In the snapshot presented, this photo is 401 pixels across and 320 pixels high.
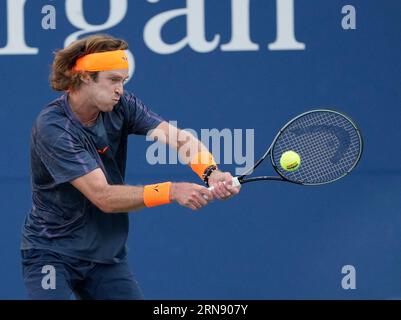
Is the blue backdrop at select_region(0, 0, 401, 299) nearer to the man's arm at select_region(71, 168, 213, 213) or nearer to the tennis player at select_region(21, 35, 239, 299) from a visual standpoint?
the tennis player at select_region(21, 35, 239, 299)

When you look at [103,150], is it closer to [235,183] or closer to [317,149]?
[235,183]

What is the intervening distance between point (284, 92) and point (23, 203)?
139 cm

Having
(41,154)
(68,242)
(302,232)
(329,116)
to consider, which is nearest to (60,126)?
(41,154)

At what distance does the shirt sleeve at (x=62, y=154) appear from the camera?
183 inches

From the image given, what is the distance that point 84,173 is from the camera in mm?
4633

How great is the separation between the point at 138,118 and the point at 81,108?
0.84ft

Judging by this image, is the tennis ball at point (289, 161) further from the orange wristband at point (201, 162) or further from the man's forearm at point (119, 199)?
the man's forearm at point (119, 199)

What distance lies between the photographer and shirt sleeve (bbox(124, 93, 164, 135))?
16.3 ft

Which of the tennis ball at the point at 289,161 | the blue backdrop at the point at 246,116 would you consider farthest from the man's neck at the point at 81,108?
the blue backdrop at the point at 246,116

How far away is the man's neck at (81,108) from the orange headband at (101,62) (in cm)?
11

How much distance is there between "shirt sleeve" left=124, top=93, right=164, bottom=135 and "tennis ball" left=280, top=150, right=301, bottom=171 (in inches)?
21.1

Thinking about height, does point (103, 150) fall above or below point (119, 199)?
above

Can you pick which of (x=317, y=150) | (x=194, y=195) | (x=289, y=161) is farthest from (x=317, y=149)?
(x=194, y=195)
